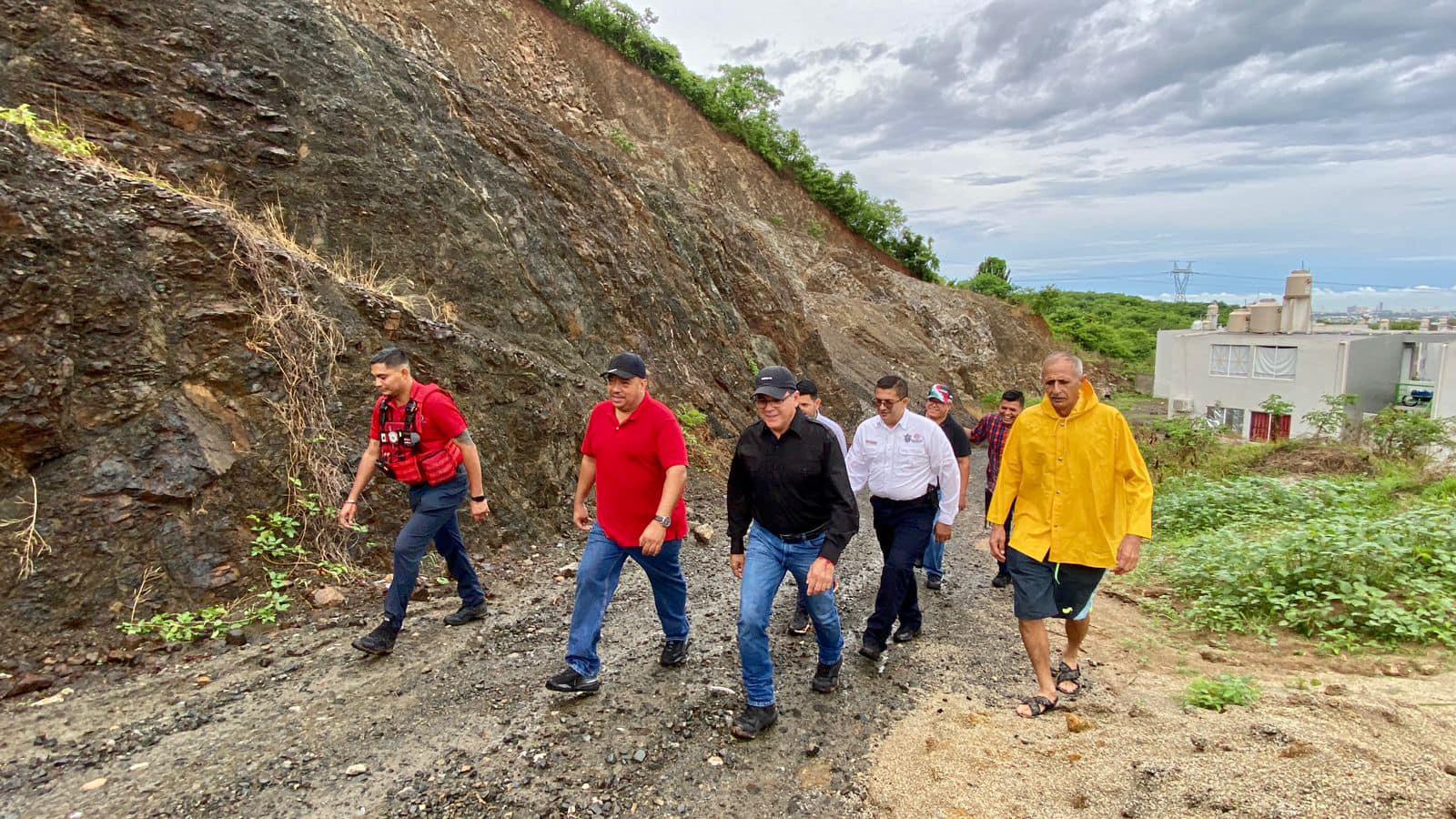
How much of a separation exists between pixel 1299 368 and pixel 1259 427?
261 cm

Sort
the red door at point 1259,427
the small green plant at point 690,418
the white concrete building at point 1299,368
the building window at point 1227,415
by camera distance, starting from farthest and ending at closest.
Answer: the building window at point 1227,415
the red door at point 1259,427
the white concrete building at point 1299,368
the small green plant at point 690,418

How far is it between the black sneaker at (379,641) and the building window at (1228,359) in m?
34.0

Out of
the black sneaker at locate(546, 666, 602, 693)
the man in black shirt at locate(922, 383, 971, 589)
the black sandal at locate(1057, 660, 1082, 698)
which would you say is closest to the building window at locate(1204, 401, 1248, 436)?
the man in black shirt at locate(922, 383, 971, 589)

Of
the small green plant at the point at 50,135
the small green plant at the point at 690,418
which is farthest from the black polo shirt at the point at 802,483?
the small green plant at the point at 690,418

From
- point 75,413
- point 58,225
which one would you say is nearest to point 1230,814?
point 75,413

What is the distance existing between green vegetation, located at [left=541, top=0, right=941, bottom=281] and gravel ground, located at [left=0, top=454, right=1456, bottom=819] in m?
22.1

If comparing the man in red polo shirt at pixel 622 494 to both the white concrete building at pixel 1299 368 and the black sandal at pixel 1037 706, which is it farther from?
the white concrete building at pixel 1299 368

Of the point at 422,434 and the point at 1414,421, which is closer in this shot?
the point at 422,434

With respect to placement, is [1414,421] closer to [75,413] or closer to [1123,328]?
[75,413]

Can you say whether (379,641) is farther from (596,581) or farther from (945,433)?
(945,433)

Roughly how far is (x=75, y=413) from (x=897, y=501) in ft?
17.5

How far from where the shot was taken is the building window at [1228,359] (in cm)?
2917

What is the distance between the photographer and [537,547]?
6.49m

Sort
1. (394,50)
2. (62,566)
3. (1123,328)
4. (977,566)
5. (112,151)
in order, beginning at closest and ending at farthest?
(62,566) → (112,151) → (977,566) → (394,50) → (1123,328)
